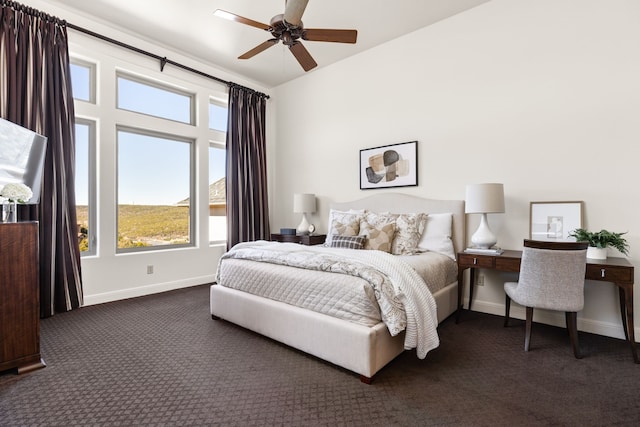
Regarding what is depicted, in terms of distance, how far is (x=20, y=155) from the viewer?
250 centimetres

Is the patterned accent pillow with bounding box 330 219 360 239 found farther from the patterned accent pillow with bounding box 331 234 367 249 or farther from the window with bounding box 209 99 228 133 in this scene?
the window with bounding box 209 99 228 133

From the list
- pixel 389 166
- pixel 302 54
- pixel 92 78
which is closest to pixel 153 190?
pixel 92 78

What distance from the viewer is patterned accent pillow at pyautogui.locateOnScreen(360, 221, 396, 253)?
3.40 meters

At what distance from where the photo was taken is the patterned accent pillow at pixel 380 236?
11.2ft

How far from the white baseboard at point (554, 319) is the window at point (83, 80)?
497 cm

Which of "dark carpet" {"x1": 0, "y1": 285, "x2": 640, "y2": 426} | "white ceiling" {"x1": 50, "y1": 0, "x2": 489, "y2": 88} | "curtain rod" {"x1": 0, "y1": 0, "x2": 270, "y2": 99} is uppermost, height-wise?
"white ceiling" {"x1": 50, "y1": 0, "x2": 489, "y2": 88}

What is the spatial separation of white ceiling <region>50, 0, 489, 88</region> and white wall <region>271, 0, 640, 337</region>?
235mm

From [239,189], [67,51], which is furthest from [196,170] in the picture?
[67,51]

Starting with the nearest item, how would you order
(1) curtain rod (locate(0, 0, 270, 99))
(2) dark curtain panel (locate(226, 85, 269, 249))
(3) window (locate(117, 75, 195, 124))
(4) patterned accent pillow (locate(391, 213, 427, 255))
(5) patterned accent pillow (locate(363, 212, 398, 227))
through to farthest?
1. (1) curtain rod (locate(0, 0, 270, 99))
2. (4) patterned accent pillow (locate(391, 213, 427, 255))
3. (5) patterned accent pillow (locate(363, 212, 398, 227))
4. (3) window (locate(117, 75, 195, 124))
5. (2) dark curtain panel (locate(226, 85, 269, 249))

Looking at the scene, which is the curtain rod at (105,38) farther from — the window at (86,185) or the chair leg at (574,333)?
the chair leg at (574,333)

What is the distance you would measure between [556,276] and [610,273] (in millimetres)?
451

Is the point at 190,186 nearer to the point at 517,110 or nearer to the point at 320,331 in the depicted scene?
the point at 320,331

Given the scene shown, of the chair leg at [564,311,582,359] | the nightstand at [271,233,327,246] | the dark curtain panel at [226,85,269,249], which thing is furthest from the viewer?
the dark curtain panel at [226,85,269,249]

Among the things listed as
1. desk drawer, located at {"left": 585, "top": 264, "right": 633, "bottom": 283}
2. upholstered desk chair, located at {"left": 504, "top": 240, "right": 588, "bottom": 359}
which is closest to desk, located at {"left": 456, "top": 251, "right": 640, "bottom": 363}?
desk drawer, located at {"left": 585, "top": 264, "right": 633, "bottom": 283}
